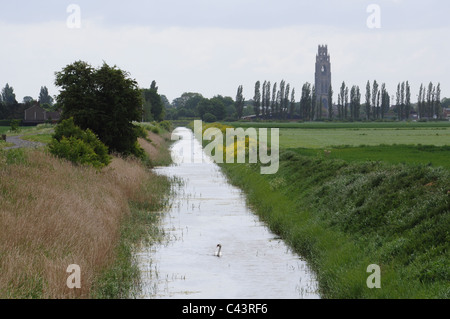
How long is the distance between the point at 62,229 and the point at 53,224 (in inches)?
10.2

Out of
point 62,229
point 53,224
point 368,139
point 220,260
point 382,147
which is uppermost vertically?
point 382,147

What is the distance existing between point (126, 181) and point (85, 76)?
1279 cm

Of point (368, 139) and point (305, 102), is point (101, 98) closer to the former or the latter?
point (368, 139)

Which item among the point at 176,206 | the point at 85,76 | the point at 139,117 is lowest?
the point at 176,206

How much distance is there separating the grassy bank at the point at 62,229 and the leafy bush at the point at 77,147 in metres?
1.53

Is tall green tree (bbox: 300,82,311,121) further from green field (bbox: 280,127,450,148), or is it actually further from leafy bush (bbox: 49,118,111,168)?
leafy bush (bbox: 49,118,111,168)

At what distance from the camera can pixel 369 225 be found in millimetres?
17188

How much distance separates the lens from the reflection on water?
1462 cm

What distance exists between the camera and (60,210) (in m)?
16.8

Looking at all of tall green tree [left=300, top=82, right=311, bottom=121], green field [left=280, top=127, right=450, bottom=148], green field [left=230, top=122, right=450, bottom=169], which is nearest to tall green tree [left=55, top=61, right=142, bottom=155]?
green field [left=230, top=122, right=450, bottom=169]

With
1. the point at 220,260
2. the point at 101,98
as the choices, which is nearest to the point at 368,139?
the point at 101,98
